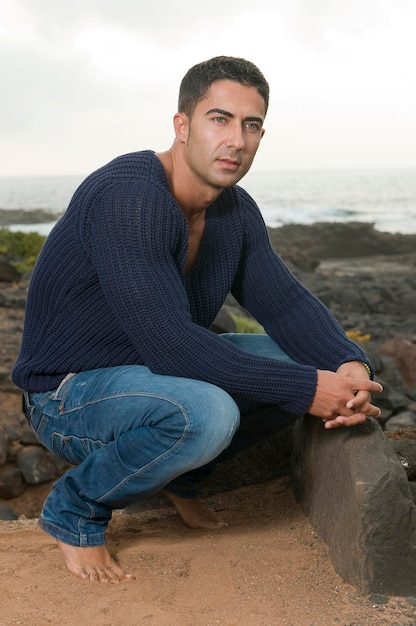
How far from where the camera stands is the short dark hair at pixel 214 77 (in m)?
3.29

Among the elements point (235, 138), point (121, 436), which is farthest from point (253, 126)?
point (121, 436)

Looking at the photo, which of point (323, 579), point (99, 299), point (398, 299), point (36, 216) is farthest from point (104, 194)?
point (36, 216)

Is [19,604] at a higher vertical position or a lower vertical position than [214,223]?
lower

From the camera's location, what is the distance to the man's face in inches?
130

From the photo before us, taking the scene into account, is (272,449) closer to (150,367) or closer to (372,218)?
(150,367)

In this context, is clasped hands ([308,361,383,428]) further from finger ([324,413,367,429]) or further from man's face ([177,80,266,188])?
man's face ([177,80,266,188])

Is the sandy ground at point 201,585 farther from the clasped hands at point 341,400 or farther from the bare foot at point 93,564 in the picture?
the clasped hands at point 341,400

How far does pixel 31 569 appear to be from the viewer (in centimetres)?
321

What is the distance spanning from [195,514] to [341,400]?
1.04 metres

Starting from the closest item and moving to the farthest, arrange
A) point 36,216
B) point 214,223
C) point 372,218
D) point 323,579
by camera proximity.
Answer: point 323,579, point 214,223, point 36,216, point 372,218

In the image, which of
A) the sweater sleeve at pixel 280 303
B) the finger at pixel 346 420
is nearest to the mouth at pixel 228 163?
the sweater sleeve at pixel 280 303

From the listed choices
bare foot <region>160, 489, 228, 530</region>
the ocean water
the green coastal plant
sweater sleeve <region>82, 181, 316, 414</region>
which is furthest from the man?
the ocean water

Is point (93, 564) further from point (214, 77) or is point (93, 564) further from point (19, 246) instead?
point (19, 246)

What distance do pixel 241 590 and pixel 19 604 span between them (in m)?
0.80
